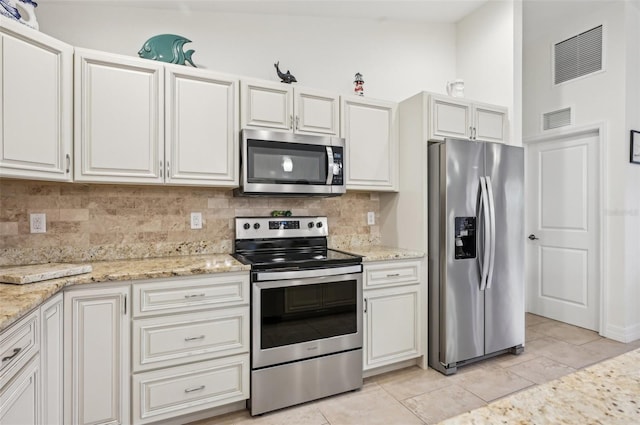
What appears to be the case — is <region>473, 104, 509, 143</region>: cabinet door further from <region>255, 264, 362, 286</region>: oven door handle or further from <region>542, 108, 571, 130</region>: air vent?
<region>255, 264, 362, 286</region>: oven door handle

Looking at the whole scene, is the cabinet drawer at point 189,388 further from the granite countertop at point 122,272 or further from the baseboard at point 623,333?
the baseboard at point 623,333

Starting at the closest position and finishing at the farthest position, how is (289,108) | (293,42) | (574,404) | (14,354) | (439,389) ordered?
(574,404)
(14,354)
(439,389)
(289,108)
(293,42)

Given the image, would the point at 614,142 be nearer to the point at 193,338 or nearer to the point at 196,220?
the point at 196,220

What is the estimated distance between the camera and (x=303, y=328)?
7.50ft

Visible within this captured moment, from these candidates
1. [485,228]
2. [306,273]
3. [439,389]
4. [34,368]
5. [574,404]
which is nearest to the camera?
[574,404]

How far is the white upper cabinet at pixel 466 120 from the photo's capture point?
2.81m

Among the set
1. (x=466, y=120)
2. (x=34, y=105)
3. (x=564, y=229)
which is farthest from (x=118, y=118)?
(x=564, y=229)

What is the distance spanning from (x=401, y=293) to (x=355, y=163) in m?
1.06

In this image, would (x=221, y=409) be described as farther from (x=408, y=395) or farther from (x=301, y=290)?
(x=408, y=395)

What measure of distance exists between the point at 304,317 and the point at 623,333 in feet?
10.1

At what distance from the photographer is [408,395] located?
2.40 meters

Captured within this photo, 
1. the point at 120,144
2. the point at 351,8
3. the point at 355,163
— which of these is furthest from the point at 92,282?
the point at 351,8

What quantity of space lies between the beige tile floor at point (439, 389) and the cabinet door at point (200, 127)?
4.99ft

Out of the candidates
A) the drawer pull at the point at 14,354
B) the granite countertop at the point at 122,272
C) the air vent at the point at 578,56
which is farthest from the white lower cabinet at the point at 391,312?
the air vent at the point at 578,56
